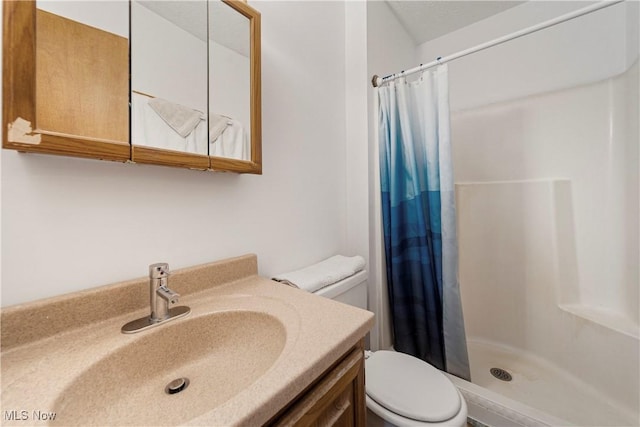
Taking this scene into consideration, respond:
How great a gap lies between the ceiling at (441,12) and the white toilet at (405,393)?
170cm

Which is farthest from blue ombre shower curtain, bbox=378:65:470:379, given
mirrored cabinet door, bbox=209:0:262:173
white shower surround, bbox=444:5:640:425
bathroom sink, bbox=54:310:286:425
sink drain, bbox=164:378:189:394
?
sink drain, bbox=164:378:189:394

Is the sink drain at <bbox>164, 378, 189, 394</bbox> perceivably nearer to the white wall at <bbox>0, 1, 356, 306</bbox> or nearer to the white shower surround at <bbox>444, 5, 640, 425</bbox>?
the white wall at <bbox>0, 1, 356, 306</bbox>

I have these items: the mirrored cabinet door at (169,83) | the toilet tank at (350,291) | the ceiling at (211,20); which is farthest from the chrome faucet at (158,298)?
the ceiling at (211,20)

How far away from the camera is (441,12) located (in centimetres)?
154

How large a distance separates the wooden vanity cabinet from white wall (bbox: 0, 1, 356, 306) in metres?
0.51

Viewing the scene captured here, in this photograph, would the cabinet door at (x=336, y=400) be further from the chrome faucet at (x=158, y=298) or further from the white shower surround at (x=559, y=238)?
the white shower surround at (x=559, y=238)

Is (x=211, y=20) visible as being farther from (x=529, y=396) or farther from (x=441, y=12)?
(x=529, y=396)

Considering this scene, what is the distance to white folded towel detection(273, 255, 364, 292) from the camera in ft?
2.89

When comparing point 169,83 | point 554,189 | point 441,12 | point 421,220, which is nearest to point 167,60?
point 169,83

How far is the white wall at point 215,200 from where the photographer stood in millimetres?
502

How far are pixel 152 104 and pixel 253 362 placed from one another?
28.1 inches

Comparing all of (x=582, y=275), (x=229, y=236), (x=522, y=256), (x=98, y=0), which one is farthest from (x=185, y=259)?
(x=582, y=275)

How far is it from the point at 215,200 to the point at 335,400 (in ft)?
2.14

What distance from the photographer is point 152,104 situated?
Answer: 639 mm
